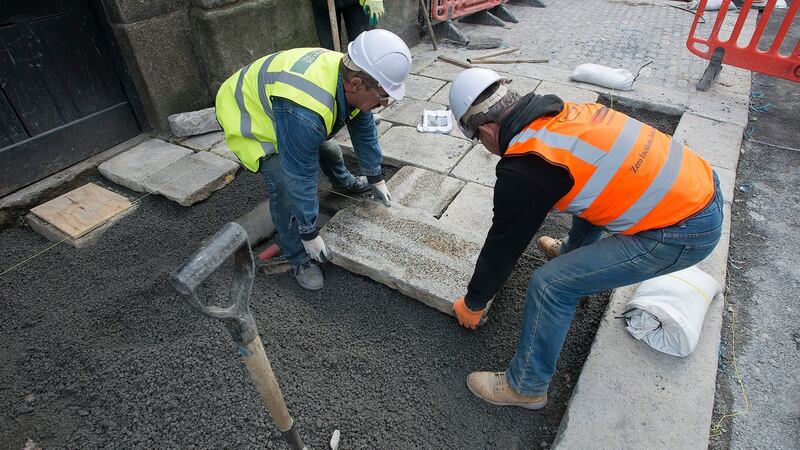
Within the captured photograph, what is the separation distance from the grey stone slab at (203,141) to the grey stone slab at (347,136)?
1.18m

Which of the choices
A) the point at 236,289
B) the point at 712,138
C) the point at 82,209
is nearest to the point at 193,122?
the point at 82,209

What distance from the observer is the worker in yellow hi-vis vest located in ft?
7.10

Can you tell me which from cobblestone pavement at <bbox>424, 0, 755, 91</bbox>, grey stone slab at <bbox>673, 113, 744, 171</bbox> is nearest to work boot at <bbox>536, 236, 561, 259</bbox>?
grey stone slab at <bbox>673, 113, 744, 171</bbox>

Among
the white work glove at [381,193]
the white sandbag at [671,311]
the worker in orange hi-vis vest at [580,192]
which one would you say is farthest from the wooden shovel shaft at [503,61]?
the worker in orange hi-vis vest at [580,192]

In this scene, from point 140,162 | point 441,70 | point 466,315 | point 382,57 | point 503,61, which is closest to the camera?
point 382,57

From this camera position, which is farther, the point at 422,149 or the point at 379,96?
the point at 422,149

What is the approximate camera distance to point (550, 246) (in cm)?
301

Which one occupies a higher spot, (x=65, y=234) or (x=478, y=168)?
(x=65, y=234)

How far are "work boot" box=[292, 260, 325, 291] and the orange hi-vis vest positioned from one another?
5.56 ft

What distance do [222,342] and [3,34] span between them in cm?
295

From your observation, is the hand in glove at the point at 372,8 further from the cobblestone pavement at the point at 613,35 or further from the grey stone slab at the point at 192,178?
the cobblestone pavement at the point at 613,35

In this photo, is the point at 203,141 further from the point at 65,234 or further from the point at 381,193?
the point at 381,193

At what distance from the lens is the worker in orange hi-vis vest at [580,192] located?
1604 millimetres

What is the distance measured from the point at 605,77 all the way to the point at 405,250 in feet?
12.9
